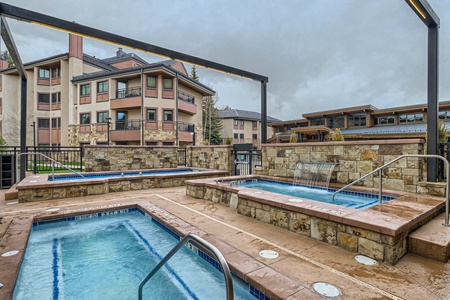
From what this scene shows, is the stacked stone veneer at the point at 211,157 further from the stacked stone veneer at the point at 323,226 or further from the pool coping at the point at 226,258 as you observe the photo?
the pool coping at the point at 226,258

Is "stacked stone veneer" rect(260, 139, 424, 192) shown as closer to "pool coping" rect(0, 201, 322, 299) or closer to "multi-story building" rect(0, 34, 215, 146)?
"pool coping" rect(0, 201, 322, 299)

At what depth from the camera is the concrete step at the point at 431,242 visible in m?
2.62

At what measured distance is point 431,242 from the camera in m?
2.69

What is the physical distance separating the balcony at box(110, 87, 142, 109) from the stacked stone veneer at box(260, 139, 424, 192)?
14.6m

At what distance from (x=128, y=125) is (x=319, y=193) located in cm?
1780

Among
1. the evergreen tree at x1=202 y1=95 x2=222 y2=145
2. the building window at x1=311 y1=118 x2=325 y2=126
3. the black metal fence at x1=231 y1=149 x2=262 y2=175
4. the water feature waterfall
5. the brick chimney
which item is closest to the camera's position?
the water feature waterfall

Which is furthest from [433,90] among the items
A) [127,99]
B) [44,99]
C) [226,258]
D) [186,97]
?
[44,99]

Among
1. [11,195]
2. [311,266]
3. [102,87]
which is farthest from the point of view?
[102,87]

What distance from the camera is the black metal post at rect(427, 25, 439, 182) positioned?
4.39m

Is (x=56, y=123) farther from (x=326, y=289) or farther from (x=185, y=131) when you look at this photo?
(x=326, y=289)

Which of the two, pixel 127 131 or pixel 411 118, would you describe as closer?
pixel 127 131

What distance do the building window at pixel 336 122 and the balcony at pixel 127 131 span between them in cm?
1839

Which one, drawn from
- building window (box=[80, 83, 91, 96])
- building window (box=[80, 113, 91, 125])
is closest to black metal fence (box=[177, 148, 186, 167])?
building window (box=[80, 113, 91, 125])

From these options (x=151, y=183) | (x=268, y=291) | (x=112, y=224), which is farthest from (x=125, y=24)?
(x=268, y=291)
